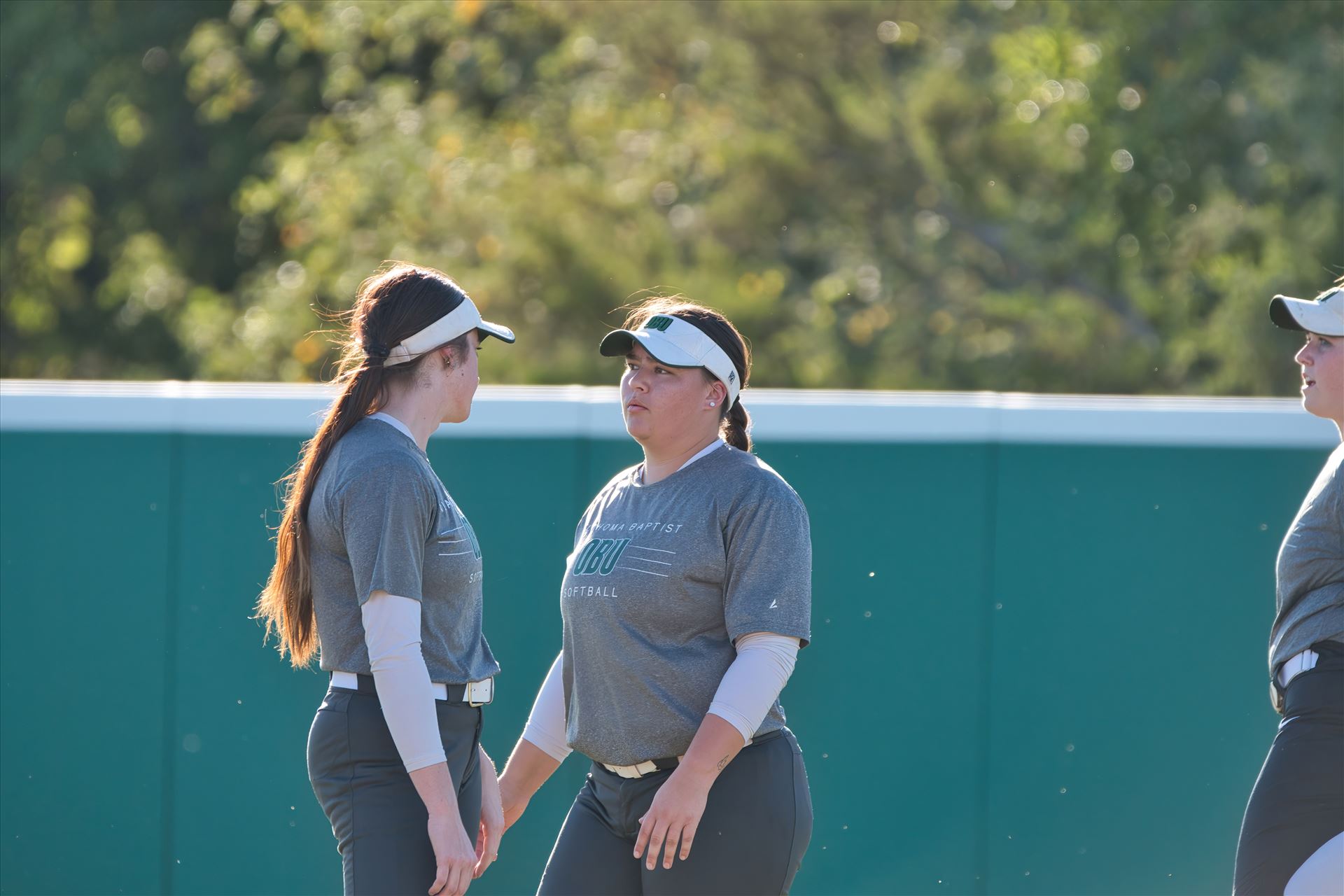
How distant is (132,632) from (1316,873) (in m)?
3.47

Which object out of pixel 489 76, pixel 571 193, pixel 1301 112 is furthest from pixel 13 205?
pixel 1301 112

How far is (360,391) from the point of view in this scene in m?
2.92

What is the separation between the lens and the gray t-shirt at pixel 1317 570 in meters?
3.05

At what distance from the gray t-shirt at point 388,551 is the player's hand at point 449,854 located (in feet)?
0.94

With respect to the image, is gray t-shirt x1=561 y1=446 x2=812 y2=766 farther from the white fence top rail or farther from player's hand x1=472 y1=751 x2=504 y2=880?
the white fence top rail

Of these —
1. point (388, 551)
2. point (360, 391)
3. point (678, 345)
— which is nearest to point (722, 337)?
point (678, 345)

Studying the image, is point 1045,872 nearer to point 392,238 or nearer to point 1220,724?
point 1220,724

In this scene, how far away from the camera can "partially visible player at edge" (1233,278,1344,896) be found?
300 cm

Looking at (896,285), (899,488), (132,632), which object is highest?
(896,285)

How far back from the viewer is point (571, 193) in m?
12.5

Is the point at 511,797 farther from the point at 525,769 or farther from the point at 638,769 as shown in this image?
the point at 638,769

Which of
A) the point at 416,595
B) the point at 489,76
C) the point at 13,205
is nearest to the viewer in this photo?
the point at 416,595

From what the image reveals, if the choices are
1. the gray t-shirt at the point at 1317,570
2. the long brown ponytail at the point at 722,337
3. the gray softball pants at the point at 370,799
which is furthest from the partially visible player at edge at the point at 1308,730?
the gray softball pants at the point at 370,799

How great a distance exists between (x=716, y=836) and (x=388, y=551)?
878 millimetres
